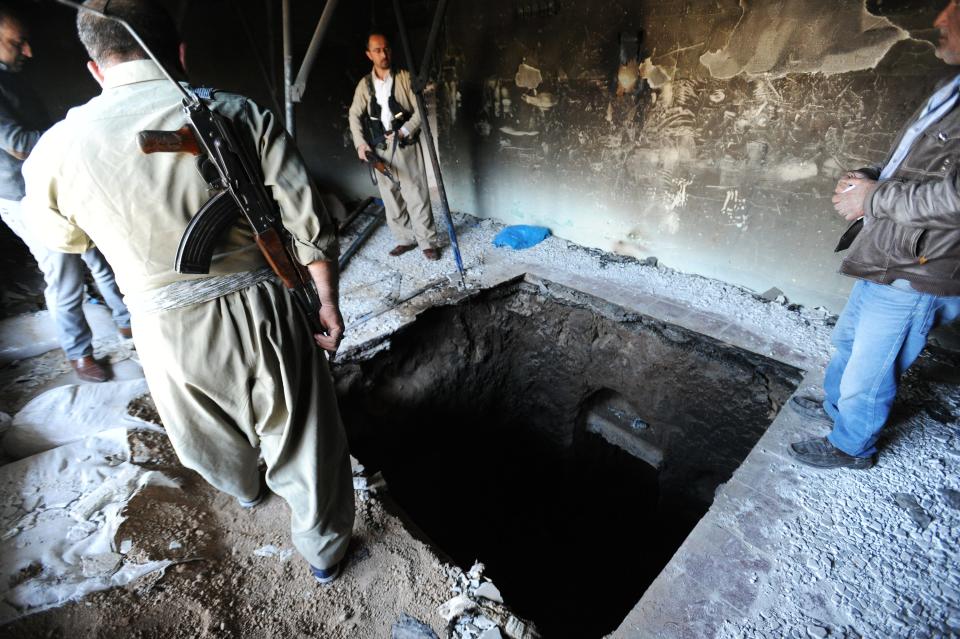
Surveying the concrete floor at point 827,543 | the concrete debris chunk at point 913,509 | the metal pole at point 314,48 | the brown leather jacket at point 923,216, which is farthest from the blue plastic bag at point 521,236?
the concrete debris chunk at point 913,509

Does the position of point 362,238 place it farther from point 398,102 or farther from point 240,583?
point 240,583

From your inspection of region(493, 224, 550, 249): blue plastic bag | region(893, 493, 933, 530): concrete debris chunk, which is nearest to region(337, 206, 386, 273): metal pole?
region(493, 224, 550, 249): blue plastic bag

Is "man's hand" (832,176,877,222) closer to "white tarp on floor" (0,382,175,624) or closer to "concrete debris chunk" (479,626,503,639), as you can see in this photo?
"concrete debris chunk" (479,626,503,639)

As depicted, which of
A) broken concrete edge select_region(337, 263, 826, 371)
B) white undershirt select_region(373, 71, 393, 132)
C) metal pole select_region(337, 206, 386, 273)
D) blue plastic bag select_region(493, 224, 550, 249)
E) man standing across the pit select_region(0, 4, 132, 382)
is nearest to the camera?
man standing across the pit select_region(0, 4, 132, 382)

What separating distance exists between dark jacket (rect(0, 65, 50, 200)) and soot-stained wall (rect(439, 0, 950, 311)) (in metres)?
3.24

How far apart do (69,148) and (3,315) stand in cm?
333

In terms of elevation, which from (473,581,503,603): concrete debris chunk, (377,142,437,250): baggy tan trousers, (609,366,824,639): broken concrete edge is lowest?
(473,581,503,603): concrete debris chunk

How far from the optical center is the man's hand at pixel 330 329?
148cm

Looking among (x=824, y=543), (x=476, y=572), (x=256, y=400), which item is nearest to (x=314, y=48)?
(x=256, y=400)

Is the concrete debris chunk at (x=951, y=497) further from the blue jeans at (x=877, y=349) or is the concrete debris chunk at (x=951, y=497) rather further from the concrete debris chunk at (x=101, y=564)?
the concrete debris chunk at (x=101, y=564)

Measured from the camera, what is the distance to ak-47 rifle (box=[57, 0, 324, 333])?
110 cm

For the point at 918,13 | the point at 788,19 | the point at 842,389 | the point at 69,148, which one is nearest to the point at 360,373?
the point at 69,148

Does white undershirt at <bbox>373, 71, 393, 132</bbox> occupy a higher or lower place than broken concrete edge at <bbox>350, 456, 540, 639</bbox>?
higher

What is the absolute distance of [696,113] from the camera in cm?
303
